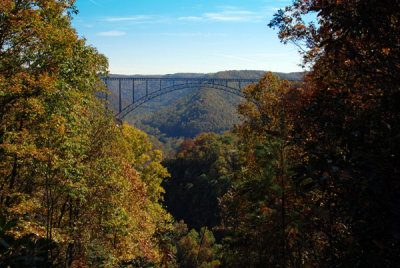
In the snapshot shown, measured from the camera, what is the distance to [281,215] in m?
2.64

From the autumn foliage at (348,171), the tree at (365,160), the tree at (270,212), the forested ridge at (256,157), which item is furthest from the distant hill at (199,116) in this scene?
the tree at (365,160)

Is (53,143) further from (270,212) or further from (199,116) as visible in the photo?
(199,116)

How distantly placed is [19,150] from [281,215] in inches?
230

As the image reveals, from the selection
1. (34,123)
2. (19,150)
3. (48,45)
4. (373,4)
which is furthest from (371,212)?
(48,45)

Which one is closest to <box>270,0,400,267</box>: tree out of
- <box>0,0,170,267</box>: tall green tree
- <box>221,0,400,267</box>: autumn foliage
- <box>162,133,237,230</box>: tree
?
<box>221,0,400,267</box>: autumn foliage

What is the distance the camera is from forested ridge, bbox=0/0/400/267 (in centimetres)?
203

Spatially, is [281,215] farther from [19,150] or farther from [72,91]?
[72,91]

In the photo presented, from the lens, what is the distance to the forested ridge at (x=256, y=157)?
2027 millimetres

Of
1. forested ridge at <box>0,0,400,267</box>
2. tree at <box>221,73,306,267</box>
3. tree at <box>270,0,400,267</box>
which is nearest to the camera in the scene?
tree at <box>270,0,400,267</box>

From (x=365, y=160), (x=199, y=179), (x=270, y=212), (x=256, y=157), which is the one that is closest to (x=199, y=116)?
(x=199, y=179)

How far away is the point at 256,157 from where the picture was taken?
5.68m

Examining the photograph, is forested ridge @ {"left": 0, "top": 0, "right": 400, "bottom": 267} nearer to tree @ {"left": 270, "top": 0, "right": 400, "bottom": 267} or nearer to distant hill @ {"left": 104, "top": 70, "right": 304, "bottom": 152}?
tree @ {"left": 270, "top": 0, "right": 400, "bottom": 267}

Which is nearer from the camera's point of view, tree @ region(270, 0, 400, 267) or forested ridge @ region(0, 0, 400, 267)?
tree @ region(270, 0, 400, 267)

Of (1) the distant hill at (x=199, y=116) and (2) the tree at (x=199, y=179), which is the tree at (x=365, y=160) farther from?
(1) the distant hill at (x=199, y=116)
